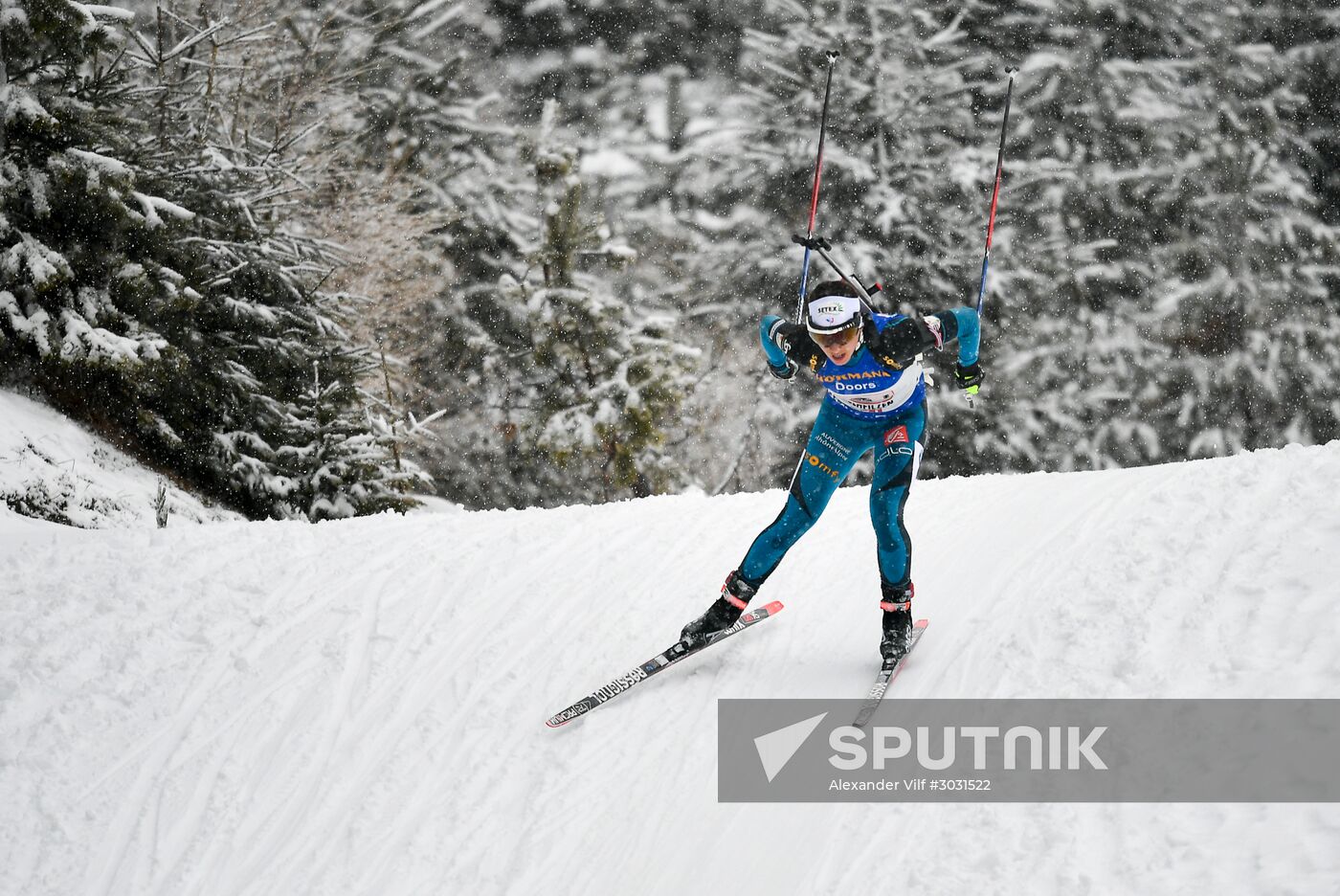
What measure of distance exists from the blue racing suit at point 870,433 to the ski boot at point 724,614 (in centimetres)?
7

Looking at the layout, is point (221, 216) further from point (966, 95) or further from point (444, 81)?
point (966, 95)

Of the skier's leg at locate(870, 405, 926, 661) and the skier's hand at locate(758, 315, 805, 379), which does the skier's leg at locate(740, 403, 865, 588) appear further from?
the skier's hand at locate(758, 315, 805, 379)

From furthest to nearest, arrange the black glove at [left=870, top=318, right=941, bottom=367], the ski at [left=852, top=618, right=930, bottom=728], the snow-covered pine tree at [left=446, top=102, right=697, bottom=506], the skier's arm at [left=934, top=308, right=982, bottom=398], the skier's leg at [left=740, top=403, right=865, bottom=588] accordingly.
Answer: the snow-covered pine tree at [left=446, top=102, right=697, bottom=506], the skier's leg at [left=740, top=403, right=865, bottom=588], the skier's arm at [left=934, top=308, right=982, bottom=398], the black glove at [left=870, top=318, right=941, bottom=367], the ski at [left=852, top=618, right=930, bottom=728]

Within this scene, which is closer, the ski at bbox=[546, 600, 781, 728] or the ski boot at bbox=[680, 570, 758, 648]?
the ski at bbox=[546, 600, 781, 728]

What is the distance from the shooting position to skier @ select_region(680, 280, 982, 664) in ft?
16.0

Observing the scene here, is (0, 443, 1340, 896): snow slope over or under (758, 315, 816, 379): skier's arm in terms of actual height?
under

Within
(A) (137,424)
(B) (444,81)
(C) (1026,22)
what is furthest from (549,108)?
(A) (137,424)

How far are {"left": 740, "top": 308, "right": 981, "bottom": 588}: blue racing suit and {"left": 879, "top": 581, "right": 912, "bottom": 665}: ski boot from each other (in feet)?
0.19

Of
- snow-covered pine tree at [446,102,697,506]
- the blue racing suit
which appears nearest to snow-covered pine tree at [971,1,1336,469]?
snow-covered pine tree at [446,102,697,506]

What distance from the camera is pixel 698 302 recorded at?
69.0ft

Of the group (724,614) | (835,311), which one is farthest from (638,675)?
(835,311)

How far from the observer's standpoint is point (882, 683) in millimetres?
4781

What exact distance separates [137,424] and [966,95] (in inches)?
609

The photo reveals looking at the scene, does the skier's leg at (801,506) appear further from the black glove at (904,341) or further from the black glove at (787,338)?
the black glove at (904,341)
